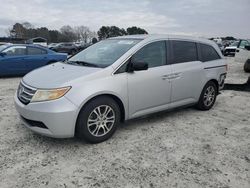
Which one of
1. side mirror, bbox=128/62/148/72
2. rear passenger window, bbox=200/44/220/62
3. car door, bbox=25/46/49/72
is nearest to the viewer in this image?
side mirror, bbox=128/62/148/72

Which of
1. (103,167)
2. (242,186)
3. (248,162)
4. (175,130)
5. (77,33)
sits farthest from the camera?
(77,33)

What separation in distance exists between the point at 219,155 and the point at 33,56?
343 inches

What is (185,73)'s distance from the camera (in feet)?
17.0

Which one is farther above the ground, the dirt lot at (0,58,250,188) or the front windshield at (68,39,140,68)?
the front windshield at (68,39,140,68)

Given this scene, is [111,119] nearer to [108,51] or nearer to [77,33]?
[108,51]

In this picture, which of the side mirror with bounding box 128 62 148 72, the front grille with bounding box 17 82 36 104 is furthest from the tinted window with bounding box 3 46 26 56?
the side mirror with bounding box 128 62 148 72

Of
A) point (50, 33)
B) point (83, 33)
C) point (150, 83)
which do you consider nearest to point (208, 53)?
point (150, 83)

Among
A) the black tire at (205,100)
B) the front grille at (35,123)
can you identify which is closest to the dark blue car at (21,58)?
the black tire at (205,100)

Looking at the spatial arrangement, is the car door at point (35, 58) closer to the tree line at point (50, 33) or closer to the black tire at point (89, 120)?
the black tire at point (89, 120)

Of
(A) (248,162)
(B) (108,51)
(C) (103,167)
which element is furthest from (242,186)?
(B) (108,51)

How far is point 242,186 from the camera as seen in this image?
308 cm

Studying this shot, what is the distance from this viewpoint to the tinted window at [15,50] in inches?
402

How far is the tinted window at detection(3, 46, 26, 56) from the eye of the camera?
10211 millimetres

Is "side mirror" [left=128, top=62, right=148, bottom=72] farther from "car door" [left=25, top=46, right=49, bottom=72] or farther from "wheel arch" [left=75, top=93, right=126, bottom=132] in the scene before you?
"car door" [left=25, top=46, right=49, bottom=72]
